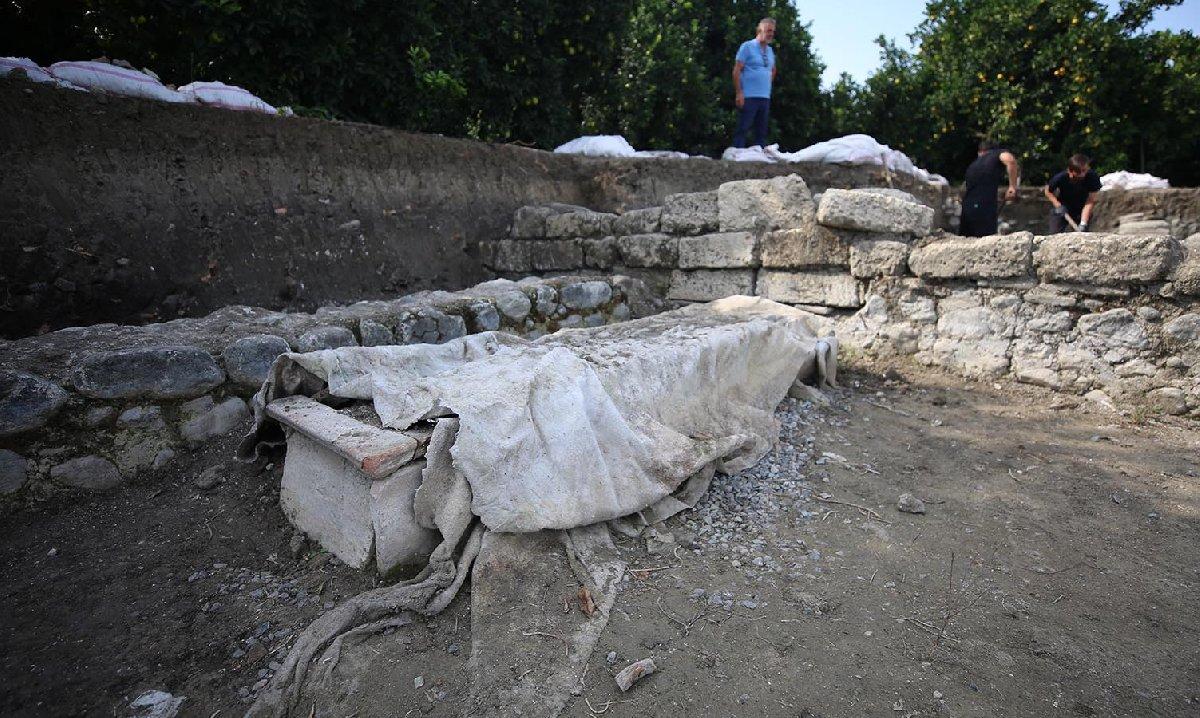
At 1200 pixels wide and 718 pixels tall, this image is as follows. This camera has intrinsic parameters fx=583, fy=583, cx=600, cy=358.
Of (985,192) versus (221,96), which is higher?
(221,96)

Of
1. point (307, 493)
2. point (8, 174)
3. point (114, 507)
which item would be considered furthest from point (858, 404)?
point (8, 174)

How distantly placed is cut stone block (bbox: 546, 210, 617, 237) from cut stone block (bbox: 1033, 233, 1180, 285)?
3.59m

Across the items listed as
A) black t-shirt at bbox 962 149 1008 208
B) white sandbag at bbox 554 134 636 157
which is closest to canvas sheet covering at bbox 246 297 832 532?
black t-shirt at bbox 962 149 1008 208

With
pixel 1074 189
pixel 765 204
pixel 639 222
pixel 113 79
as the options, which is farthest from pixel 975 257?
pixel 113 79

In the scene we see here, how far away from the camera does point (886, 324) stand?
4.51 metres

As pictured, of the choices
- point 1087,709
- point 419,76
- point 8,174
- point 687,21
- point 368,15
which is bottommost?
point 1087,709

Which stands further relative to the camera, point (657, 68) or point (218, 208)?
point (657, 68)

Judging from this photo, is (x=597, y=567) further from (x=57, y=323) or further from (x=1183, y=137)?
(x=1183, y=137)

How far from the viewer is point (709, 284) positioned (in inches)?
211

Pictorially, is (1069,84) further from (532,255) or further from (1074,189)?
(532,255)

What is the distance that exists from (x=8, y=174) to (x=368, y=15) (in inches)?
152

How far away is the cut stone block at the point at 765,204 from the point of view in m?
4.88

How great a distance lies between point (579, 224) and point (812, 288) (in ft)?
7.96

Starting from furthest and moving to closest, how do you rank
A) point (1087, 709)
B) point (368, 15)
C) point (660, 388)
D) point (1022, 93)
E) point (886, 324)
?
1. point (1022, 93)
2. point (368, 15)
3. point (886, 324)
4. point (660, 388)
5. point (1087, 709)
